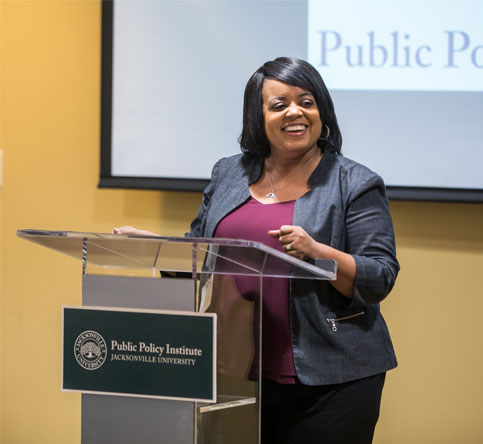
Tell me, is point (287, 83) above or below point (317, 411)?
above

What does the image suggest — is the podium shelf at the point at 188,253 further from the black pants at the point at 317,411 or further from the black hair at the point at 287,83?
the black hair at the point at 287,83

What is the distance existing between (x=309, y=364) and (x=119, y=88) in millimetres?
1480

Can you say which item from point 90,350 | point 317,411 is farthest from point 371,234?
point 90,350

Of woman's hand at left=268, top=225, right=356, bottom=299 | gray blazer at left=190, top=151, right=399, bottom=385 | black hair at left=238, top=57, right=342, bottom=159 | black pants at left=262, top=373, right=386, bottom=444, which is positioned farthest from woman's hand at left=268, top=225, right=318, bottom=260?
black hair at left=238, top=57, right=342, bottom=159

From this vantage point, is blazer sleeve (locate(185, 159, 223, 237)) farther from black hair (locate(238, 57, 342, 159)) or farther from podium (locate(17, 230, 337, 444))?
podium (locate(17, 230, 337, 444))

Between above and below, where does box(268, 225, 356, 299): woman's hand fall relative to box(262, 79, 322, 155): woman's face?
below

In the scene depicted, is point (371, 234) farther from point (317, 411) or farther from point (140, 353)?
point (140, 353)

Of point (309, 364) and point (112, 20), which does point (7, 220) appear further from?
point (309, 364)

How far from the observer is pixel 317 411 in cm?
143

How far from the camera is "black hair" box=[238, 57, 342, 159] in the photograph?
5.01 ft

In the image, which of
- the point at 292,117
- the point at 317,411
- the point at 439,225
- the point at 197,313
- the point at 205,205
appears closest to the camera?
the point at 197,313

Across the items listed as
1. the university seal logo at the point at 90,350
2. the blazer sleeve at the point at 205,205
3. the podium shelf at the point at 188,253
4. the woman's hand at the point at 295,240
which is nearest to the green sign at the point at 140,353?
the university seal logo at the point at 90,350

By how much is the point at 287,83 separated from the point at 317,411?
0.75 m

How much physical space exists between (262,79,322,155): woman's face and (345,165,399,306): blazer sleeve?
144mm
